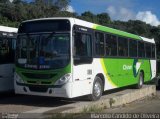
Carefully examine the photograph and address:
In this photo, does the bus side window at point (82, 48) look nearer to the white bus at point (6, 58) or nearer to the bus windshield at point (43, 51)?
the bus windshield at point (43, 51)

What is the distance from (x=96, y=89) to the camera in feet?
50.4

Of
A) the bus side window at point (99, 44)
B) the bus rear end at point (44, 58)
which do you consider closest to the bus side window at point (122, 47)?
the bus side window at point (99, 44)

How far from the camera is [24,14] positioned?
57812mm

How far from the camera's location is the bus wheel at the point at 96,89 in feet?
49.3

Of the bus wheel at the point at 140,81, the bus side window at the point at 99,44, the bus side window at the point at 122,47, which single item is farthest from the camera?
the bus wheel at the point at 140,81

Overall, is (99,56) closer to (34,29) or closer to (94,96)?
(94,96)

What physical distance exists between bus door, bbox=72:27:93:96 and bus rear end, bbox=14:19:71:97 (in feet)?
1.20

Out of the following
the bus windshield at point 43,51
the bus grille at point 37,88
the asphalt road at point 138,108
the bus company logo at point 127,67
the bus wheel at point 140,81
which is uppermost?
the bus windshield at point 43,51

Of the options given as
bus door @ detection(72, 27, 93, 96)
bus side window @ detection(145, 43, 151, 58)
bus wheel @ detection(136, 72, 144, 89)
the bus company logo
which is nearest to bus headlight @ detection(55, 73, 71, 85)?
bus door @ detection(72, 27, 93, 96)

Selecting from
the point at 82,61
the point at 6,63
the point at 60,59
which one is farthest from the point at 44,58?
the point at 6,63

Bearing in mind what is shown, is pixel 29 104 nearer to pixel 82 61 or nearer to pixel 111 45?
pixel 82 61

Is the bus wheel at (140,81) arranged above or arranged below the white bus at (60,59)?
below

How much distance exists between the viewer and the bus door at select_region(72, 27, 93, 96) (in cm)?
1365

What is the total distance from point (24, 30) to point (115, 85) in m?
5.38
